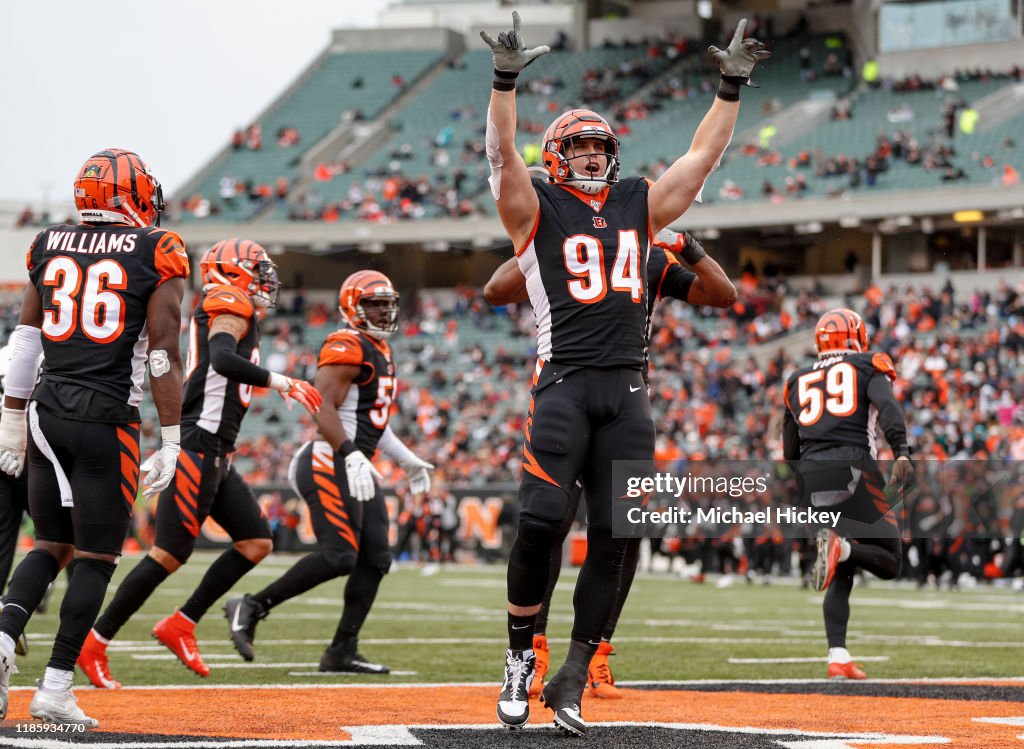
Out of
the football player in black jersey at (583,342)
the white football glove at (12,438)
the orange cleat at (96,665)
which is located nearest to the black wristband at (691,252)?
the football player in black jersey at (583,342)

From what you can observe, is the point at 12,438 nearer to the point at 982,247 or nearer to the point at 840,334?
the point at 840,334

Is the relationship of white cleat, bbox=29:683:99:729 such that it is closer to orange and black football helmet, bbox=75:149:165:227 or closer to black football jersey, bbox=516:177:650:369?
orange and black football helmet, bbox=75:149:165:227

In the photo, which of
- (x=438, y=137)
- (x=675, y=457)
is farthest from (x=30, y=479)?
(x=438, y=137)

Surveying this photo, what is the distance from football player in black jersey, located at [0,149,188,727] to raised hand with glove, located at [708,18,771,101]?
81.2 inches

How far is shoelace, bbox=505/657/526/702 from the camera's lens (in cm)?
501

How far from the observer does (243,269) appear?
732 centimetres

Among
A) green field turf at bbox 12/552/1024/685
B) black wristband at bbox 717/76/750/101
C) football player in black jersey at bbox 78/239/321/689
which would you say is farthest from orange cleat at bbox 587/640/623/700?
black wristband at bbox 717/76/750/101

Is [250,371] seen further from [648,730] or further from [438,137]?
[438,137]

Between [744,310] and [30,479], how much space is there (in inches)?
1075

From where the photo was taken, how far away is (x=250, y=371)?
22.0 ft

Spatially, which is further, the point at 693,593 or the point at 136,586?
the point at 693,593

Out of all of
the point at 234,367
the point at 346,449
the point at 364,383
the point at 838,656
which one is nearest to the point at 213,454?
the point at 234,367

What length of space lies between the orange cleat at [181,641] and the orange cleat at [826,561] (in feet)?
10.4

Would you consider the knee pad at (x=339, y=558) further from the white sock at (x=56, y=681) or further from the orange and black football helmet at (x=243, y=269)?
the white sock at (x=56, y=681)
